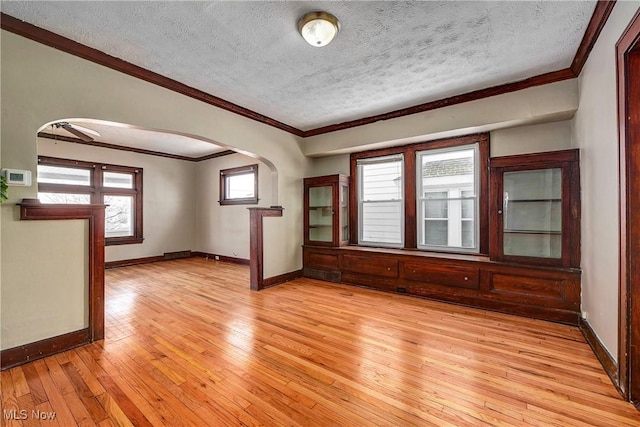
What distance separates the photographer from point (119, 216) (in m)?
6.17

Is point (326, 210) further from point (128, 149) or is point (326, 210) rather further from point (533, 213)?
point (128, 149)

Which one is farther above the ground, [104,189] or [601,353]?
[104,189]

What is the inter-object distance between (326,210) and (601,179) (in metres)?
3.64

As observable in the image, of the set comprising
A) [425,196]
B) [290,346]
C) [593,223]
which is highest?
[425,196]

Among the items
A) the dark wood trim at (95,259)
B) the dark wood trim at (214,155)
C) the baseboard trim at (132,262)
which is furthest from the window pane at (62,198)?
the dark wood trim at (95,259)

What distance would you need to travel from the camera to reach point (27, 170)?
222cm

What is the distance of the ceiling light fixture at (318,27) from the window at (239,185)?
13.6ft

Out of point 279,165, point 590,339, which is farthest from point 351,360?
point 279,165

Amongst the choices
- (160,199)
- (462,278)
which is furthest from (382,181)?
(160,199)

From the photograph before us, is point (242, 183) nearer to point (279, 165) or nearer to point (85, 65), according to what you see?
point (279, 165)

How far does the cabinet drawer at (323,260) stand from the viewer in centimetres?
474

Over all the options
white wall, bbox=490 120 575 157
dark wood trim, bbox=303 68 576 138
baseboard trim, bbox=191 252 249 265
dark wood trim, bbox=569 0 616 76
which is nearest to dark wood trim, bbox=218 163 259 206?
baseboard trim, bbox=191 252 249 265

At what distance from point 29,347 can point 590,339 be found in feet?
16.0

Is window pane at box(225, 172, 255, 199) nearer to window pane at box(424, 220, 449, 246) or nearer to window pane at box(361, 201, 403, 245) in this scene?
window pane at box(361, 201, 403, 245)
